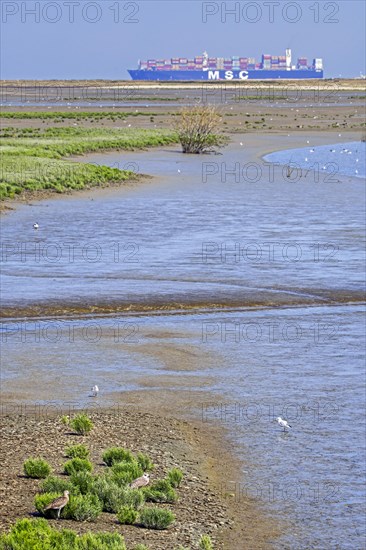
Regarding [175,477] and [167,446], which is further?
[167,446]

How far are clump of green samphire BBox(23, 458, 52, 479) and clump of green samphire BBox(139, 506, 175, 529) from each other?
141 cm

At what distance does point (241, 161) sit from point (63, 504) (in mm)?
50253

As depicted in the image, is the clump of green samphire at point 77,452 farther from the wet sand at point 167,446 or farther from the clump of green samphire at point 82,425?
the clump of green samphire at point 82,425

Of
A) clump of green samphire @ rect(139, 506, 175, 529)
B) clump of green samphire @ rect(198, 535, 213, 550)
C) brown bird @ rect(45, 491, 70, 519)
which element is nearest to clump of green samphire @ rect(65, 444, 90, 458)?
clump of green samphire @ rect(139, 506, 175, 529)

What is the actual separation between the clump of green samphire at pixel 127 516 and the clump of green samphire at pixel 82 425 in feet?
9.24

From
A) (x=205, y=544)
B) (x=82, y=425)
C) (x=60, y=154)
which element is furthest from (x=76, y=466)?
(x=60, y=154)

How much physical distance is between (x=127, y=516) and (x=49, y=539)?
1.48 m

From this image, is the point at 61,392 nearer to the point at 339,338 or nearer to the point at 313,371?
the point at 313,371

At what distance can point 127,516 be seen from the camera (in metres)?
10.9

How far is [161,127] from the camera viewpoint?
86.2 meters

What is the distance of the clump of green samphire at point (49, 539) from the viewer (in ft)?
30.7

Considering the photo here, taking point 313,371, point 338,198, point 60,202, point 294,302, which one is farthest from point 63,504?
point 338,198

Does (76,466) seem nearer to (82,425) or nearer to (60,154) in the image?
(82,425)

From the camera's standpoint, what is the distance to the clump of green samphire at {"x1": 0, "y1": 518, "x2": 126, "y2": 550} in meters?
9.36
